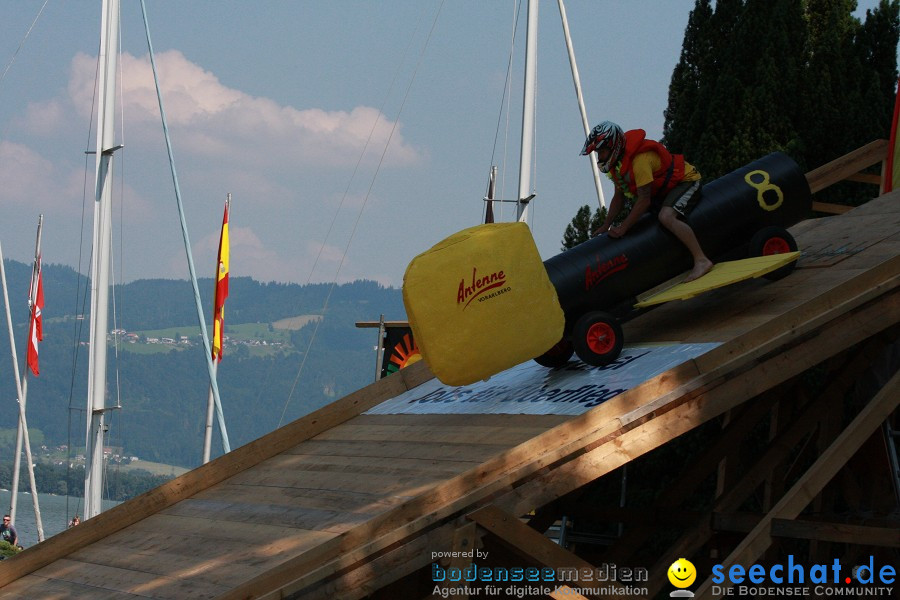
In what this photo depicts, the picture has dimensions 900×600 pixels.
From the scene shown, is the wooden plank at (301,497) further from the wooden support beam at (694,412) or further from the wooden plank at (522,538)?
the wooden support beam at (694,412)

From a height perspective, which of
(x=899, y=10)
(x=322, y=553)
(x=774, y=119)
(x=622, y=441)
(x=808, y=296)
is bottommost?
(x=322, y=553)

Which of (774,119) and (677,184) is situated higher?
(774,119)

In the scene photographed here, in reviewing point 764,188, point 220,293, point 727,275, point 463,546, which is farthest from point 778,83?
point 220,293

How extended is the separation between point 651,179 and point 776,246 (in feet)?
3.44

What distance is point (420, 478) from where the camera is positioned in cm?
677

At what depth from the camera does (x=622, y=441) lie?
6320mm

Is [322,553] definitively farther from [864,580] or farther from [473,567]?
[864,580]

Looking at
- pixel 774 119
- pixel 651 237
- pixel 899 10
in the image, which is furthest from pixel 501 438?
pixel 899 10

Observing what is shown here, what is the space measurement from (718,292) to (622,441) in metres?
2.70

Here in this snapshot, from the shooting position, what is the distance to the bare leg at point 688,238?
8320 millimetres

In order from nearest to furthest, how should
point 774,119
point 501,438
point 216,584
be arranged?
1. point 216,584
2. point 501,438
3. point 774,119

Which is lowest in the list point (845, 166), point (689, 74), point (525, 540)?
point (525, 540)

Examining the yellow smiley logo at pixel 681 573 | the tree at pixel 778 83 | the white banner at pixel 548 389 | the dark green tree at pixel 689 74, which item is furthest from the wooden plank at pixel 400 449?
the dark green tree at pixel 689 74

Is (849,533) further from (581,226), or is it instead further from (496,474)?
(581,226)
